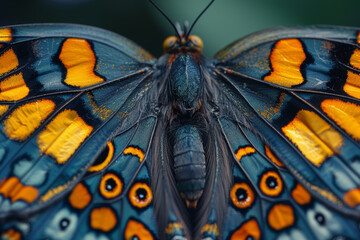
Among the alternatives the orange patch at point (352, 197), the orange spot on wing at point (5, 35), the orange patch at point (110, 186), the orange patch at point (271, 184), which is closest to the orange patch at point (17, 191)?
the orange patch at point (110, 186)

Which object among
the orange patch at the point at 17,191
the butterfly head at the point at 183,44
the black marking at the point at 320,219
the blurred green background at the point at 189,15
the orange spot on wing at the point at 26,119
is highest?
the blurred green background at the point at 189,15

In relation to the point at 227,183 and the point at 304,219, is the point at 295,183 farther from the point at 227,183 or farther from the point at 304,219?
the point at 227,183

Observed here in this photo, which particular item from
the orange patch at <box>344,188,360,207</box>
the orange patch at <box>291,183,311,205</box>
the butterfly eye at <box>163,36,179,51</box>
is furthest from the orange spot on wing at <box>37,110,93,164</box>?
the orange patch at <box>344,188,360,207</box>

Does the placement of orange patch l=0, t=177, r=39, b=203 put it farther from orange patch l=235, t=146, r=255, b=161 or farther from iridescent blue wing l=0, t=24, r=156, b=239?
orange patch l=235, t=146, r=255, b=161

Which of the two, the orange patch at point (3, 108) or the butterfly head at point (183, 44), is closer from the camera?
the orange patch at point (3, 108)

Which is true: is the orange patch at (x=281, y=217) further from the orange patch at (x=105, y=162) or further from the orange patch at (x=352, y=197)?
the orange patch at (x=105, y=162)

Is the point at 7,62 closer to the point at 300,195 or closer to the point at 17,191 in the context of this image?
the point at 17,191

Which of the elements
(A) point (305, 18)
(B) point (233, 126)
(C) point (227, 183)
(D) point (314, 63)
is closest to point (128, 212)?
(C) point (227, 183)
